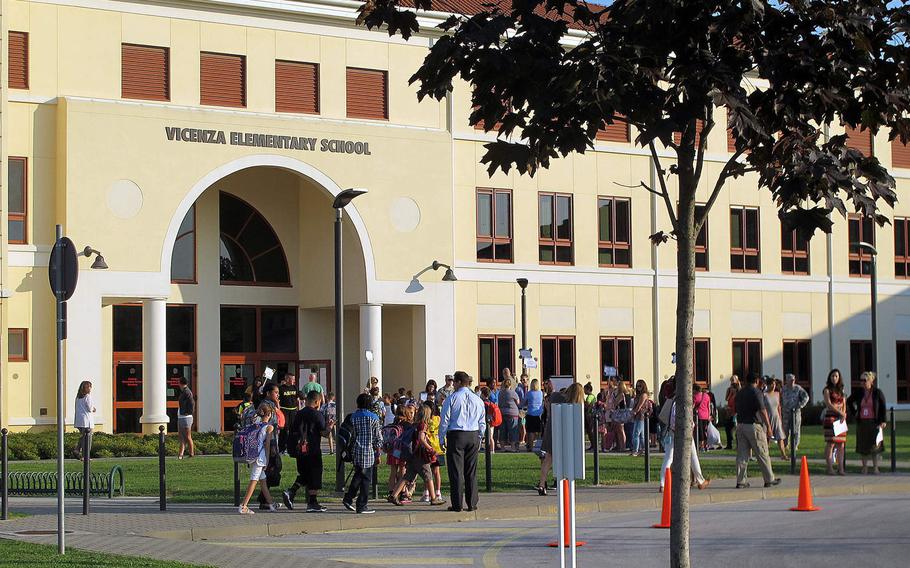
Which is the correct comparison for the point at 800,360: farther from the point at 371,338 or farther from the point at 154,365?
the point at 154,365

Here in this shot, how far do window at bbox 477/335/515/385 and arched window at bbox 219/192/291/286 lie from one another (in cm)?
629

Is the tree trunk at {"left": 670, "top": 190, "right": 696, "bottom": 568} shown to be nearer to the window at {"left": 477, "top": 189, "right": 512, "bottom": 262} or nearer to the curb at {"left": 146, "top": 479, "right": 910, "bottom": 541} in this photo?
the curb at {"left": 146, "top": 479, "right": 910, "bottom": 541}

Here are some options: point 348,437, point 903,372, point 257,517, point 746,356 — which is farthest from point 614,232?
point 257,517

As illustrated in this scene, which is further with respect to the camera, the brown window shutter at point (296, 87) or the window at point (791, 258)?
the window at point (791, 258)

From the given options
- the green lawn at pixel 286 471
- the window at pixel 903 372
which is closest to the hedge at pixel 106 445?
the green lawn at pixel 286 471

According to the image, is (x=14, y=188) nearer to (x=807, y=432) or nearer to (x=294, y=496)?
(x=294, y=496)

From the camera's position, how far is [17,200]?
36.8m

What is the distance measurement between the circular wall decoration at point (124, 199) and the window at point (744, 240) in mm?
20481

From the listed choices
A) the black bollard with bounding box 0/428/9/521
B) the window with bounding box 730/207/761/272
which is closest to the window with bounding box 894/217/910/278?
the window with bounding box 730/207/761/272

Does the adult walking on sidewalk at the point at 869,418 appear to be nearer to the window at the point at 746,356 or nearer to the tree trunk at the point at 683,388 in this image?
the tree trunk at the point at 683,388

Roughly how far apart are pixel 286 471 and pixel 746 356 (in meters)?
26.1

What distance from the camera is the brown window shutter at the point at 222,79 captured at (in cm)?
3931

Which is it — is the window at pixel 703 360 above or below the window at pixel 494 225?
below

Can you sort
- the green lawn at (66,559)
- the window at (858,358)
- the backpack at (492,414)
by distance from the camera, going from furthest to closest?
the window at (858,358), the backpack at (492,414), the green lawn at (66,559)
